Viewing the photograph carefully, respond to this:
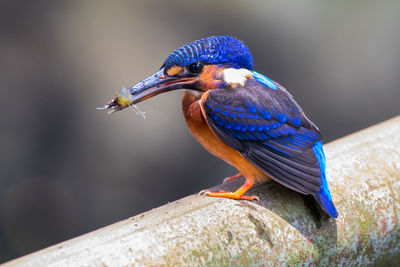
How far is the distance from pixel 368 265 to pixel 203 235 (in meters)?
0.70

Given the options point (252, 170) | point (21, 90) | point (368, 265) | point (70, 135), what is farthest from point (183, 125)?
point (368, 265)

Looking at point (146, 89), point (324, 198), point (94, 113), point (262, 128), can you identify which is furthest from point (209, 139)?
point (94, 113)

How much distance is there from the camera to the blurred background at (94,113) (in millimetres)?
4438

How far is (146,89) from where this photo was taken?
2.16 meters

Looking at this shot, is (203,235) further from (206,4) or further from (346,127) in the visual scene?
(346,127)

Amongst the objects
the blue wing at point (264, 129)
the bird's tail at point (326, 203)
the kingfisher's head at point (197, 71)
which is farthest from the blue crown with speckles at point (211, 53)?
the bird's tail at point (326, 203)

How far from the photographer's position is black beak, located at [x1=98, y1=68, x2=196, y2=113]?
2.13 metres

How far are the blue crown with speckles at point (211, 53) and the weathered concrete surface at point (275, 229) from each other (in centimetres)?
50

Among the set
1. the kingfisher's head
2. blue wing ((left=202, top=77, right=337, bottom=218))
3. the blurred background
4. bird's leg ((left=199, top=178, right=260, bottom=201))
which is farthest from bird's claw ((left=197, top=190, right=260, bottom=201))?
the blurred background

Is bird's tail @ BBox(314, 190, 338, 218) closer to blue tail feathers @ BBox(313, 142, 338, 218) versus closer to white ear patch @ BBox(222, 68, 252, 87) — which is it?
blue tail feathers @ BBox(313, 142, 338, 218)

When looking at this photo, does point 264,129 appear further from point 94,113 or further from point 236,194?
point 94,113

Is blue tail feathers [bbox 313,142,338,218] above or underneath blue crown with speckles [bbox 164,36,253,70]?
underneath

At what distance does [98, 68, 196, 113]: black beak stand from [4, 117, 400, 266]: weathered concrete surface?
1.42ft

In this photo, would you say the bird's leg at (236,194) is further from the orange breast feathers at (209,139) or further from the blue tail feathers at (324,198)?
the blue tail feathers at (324,198)
